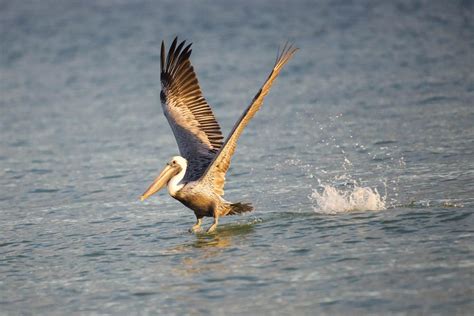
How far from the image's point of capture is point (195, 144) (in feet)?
30.7

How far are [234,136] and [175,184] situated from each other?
91 centimetres

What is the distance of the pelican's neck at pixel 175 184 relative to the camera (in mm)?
8703

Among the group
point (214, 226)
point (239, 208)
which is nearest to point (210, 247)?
point (214, 226)

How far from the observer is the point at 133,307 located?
665 centimetres

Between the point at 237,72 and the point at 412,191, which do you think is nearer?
the point at 412,191

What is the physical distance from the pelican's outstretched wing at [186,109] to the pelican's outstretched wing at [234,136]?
46cm

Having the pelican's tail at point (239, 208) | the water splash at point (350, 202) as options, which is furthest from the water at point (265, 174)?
the pelican's tail at point (239, 208)

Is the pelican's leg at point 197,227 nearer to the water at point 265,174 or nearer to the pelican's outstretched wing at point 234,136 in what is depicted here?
the water at point 265,174

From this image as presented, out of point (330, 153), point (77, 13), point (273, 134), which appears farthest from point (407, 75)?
point (77, 13)

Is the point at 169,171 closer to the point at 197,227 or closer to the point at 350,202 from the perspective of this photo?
the point at 197,227

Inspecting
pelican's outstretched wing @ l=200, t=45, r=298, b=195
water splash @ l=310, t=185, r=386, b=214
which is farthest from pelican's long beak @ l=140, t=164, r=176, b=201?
water splash @ l=310, t=185, r=386, b=214

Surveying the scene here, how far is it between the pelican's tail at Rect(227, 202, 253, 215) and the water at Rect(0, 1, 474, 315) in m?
0.16

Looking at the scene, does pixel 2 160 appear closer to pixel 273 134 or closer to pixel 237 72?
pixel 273 134

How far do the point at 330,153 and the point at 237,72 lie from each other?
23.3 feet
